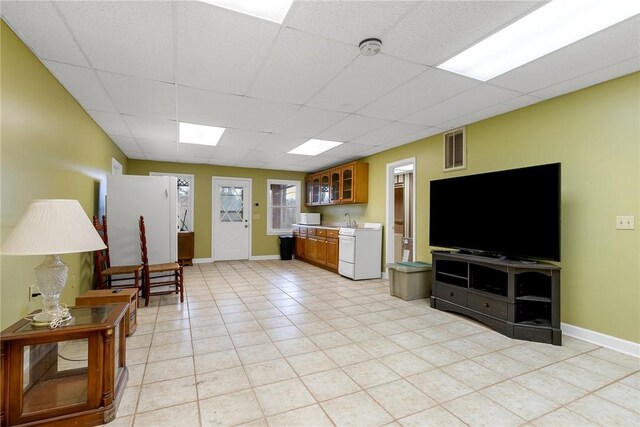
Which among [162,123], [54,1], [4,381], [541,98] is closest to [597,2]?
[541,98]

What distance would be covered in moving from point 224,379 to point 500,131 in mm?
3941

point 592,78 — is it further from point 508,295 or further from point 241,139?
point 241,139

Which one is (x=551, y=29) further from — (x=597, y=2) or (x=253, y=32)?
(x=253, y=32)

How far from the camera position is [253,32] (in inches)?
82.0

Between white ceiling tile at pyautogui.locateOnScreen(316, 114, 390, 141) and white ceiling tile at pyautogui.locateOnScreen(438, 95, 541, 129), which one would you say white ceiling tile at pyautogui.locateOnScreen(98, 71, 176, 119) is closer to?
white ceiling tile at pyautogui.locateOnScreen(316, 114, 390, 141)

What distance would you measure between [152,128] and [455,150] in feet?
14.3

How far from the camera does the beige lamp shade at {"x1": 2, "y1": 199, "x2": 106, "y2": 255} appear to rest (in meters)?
1.58

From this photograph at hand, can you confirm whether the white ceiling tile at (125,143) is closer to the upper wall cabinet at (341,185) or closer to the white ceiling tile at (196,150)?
the white ceiling tile at (196,150)

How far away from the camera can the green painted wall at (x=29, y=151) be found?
1969 mm

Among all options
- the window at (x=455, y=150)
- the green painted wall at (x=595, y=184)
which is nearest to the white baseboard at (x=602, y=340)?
the green painted wall at (x=595, y=184)

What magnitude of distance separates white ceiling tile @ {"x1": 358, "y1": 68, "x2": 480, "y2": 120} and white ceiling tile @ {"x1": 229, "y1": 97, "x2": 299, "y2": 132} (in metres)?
0.94

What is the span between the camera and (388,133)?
14.9ft

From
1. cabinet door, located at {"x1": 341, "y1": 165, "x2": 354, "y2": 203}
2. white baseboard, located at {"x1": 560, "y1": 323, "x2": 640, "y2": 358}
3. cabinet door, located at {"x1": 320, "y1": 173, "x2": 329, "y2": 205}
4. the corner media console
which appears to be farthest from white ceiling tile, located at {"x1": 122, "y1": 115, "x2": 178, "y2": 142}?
white baseboard, located at {"x1": 560, "y1": 323, "x2": 640, "y2": 358}

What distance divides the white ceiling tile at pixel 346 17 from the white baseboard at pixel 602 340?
3.28 m
